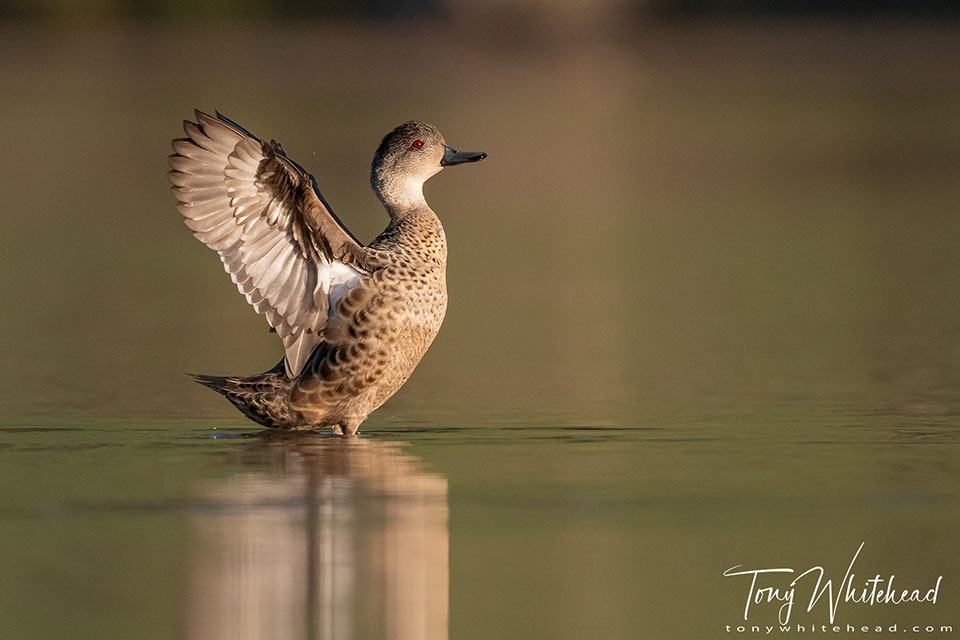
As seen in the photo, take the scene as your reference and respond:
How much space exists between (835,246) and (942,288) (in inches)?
97.2

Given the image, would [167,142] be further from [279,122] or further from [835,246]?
[835,246]

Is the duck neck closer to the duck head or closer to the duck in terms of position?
the duck head

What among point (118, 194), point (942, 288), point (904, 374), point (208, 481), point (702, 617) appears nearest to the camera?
point (702, 617)

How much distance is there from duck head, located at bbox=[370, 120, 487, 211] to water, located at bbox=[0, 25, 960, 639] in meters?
0.98

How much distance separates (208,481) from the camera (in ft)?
25.8

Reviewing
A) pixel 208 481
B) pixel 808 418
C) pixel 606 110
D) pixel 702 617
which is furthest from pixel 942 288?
pixel 606 110

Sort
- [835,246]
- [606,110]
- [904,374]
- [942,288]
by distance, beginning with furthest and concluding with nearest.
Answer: [606,110], [835,246], [942,288], [904,374]

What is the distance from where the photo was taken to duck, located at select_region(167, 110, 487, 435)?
8719 mm

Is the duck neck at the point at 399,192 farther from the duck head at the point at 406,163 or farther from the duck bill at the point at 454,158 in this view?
the duck bill at the point at 454,158

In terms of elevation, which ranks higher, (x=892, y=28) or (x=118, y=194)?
(x=892, y=28)
